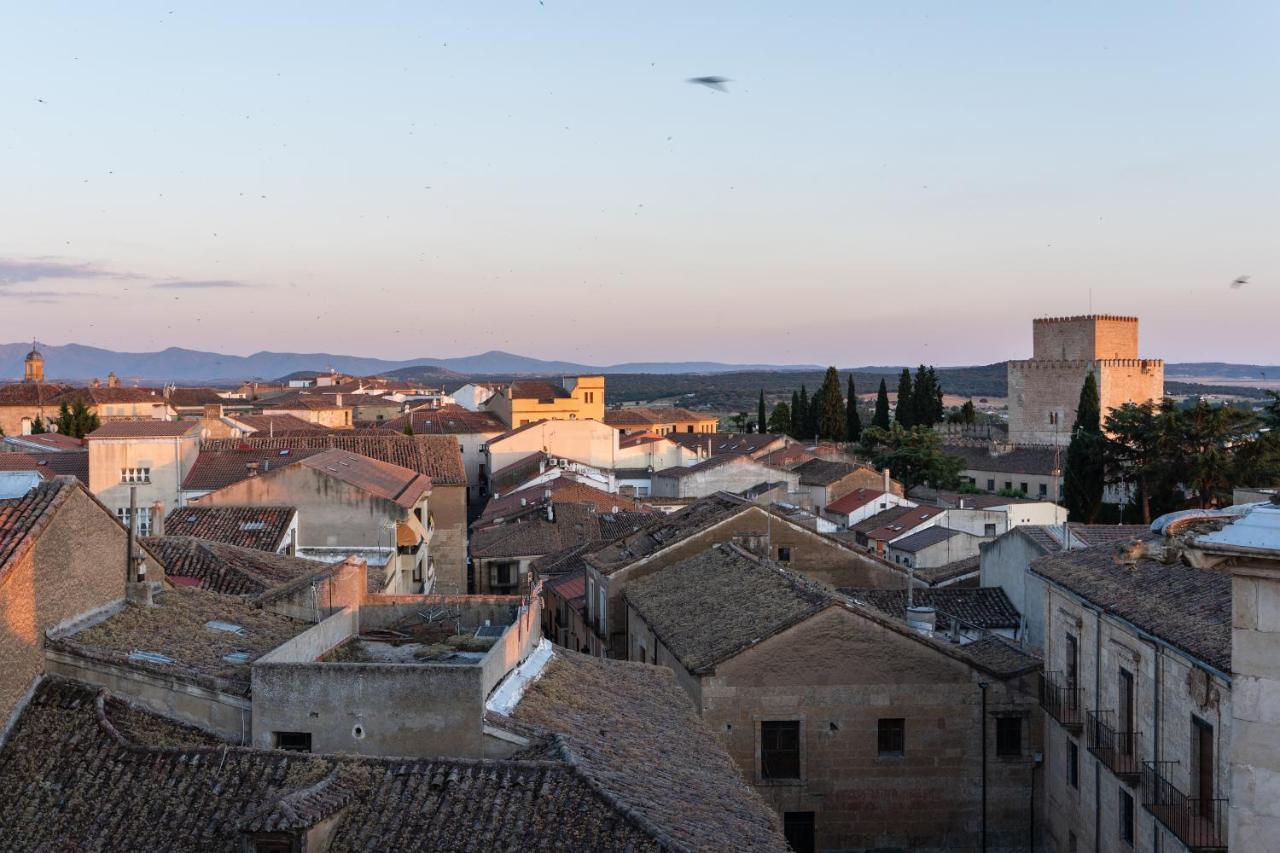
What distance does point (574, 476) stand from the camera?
60.0 m

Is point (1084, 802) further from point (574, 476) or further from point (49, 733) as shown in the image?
point (574, 476)

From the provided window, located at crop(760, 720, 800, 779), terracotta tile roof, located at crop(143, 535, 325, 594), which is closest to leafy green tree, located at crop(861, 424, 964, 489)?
window, located at crop(760, 720, 800, 779)

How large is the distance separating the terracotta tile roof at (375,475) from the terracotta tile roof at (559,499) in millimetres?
8723

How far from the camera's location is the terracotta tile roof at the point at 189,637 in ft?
46.2

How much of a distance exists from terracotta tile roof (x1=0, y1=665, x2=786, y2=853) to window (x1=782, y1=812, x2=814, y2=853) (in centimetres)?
865

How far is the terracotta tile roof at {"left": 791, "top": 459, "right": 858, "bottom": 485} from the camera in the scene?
6431 cm

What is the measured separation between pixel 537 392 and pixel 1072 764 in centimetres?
8531

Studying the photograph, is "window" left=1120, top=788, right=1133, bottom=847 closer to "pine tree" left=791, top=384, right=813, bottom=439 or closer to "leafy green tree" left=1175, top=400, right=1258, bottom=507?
"leafy green tree" left=1175, top=400, right=1258, bottom=507

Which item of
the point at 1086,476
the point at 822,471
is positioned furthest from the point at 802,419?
the point at 1086,476

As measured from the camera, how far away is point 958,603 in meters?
28.4

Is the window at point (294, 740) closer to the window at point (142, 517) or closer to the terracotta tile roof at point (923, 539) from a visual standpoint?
the window at point (142, 517)

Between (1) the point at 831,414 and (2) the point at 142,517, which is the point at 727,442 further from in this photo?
(2) the point at 142,517

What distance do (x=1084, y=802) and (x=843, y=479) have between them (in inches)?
1725

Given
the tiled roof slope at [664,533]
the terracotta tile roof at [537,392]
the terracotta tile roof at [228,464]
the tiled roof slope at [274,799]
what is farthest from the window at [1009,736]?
the terracotta tile roof at [537,392]
